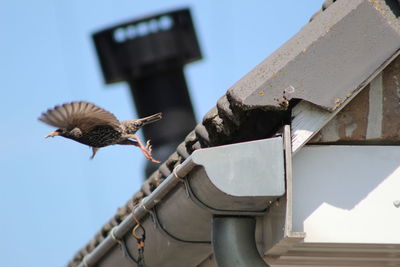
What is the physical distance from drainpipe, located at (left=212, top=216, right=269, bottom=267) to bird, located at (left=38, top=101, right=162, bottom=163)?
85.4 inches

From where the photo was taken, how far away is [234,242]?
3.52m

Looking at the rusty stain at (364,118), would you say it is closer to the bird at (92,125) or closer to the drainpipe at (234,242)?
the drainpipe at (234,242)

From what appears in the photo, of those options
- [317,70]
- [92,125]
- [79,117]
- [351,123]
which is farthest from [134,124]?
[317,70]

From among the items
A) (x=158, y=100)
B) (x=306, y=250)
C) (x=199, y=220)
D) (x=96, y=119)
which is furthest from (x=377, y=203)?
(x=158, y=100)

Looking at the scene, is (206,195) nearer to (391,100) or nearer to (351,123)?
(351,123)

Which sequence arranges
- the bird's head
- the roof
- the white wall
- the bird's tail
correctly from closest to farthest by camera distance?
1. the roof
2. the white wall
3. the bird's head
4. the bird's tail

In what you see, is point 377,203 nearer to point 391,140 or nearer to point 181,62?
point 391,140

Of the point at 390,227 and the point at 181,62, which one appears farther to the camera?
the point at 181,62

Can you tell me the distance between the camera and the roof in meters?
3.44

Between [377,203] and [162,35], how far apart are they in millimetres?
14888

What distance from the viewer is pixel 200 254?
440cm

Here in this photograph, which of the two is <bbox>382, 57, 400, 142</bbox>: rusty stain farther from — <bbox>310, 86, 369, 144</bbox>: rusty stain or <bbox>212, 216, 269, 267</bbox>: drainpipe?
<bbox>212, 216, 269, 267</bbox>: drainpipe

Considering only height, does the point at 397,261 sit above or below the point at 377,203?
below

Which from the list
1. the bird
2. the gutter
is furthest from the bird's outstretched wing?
the gutter
